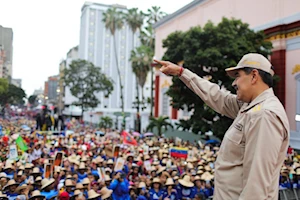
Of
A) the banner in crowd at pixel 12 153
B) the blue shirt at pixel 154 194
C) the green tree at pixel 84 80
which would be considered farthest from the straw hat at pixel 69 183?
the green tree at pixel 84 80

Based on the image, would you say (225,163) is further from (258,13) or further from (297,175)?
(258,13)

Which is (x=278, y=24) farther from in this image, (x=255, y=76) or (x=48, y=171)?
(x=255, y=76)

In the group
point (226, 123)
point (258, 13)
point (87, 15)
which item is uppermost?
point (87, 15)

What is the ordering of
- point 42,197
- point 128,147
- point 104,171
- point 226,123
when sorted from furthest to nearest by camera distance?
point 226,123, point 128,147, point 104,171, point 42,197

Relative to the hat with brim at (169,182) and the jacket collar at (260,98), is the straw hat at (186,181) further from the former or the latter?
the jacket collar at (260,98)

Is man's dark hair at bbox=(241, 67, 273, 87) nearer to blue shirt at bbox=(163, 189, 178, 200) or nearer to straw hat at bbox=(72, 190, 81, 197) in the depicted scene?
straw hat at bbox=(72, 190, 81, 197)

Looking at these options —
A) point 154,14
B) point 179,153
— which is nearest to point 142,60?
point 154,14

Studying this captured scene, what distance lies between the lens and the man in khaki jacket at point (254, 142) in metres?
1.51

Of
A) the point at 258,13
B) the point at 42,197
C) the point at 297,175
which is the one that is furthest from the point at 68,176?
the point at 258,13

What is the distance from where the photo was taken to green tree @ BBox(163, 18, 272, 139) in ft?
46.8

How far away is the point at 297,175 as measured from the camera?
7.84m

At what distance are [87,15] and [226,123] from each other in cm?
5347

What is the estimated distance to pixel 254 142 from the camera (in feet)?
5.10

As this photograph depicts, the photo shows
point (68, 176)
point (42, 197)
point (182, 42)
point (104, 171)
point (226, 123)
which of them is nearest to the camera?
point (42, 197)
